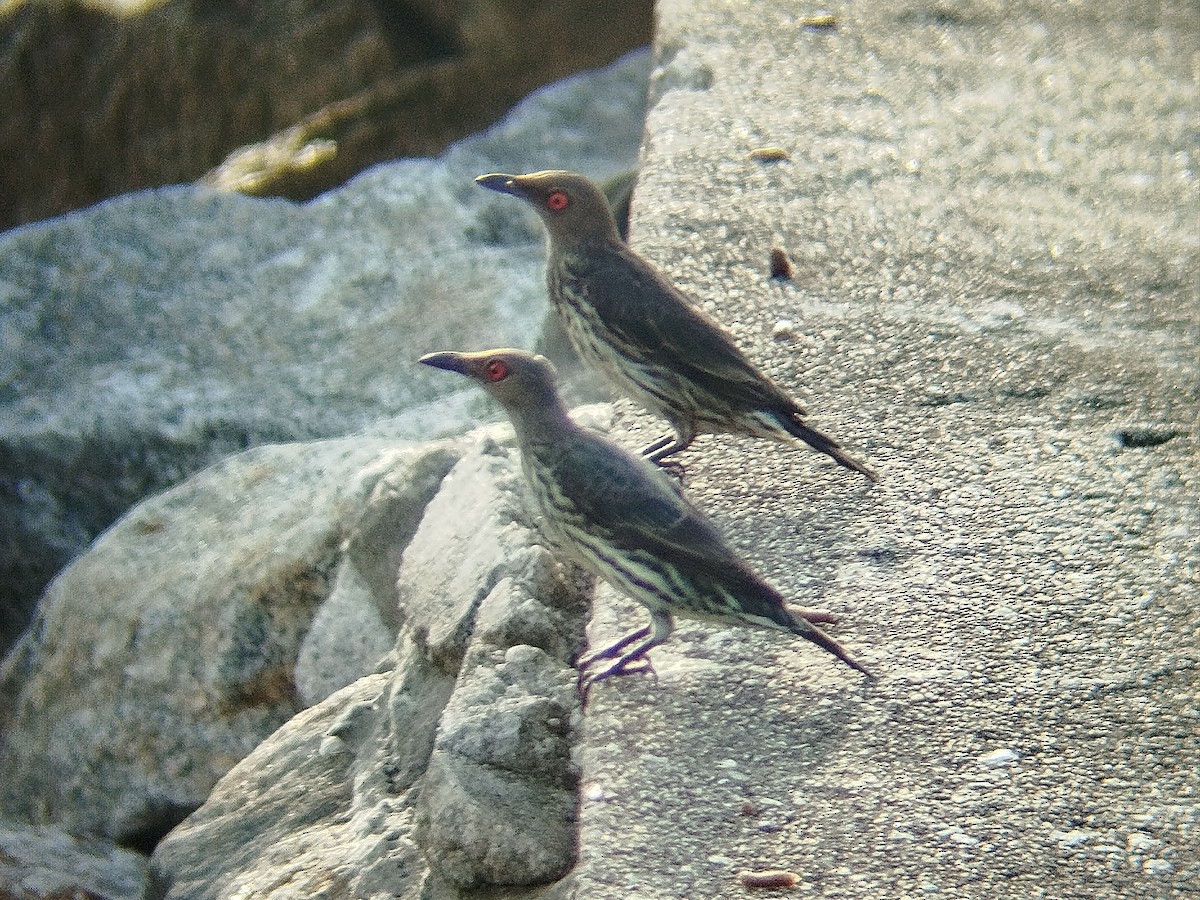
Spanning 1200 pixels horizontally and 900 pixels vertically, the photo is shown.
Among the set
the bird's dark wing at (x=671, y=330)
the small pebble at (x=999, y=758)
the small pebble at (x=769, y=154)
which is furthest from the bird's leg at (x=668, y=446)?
the small pebble at (x=769, y=154)

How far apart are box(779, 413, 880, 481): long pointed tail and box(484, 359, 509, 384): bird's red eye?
Answer: 71cm

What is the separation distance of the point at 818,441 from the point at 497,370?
828 mm

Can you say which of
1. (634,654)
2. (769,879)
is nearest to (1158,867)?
(769,879)

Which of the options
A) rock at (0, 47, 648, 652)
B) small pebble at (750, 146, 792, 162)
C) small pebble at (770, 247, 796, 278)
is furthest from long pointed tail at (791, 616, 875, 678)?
small pebble at (750, 146, 792, 162)

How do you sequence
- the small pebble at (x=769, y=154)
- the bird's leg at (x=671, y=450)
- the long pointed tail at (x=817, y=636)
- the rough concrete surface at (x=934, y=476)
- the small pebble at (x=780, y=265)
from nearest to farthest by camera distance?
the rough concrete surface at (x=934, y=476)
the long pointed tail at (x=817, y=636)
the bird's leg at (x=671, y=450)
the small pebble at (x=780, y=265)
the small pebble at (x=769, y=154)

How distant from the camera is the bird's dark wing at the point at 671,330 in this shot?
3611mm

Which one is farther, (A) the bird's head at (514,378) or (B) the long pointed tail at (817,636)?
(A) the bird's head at (514,378)

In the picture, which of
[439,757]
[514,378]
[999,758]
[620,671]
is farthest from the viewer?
[514,378]

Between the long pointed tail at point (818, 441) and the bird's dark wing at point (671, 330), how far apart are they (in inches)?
1.2

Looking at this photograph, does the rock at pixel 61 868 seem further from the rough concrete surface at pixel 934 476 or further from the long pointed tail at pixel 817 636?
the long pointed tail at pixel 817 636

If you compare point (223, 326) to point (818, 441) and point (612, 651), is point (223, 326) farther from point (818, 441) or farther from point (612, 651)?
point (612, 651)

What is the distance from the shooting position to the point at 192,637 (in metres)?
4.47

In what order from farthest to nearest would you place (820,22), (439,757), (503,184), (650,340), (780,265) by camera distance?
(820,22), (780,265), (503,184), (650,340), (439,757)

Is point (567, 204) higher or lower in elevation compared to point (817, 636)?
higher
